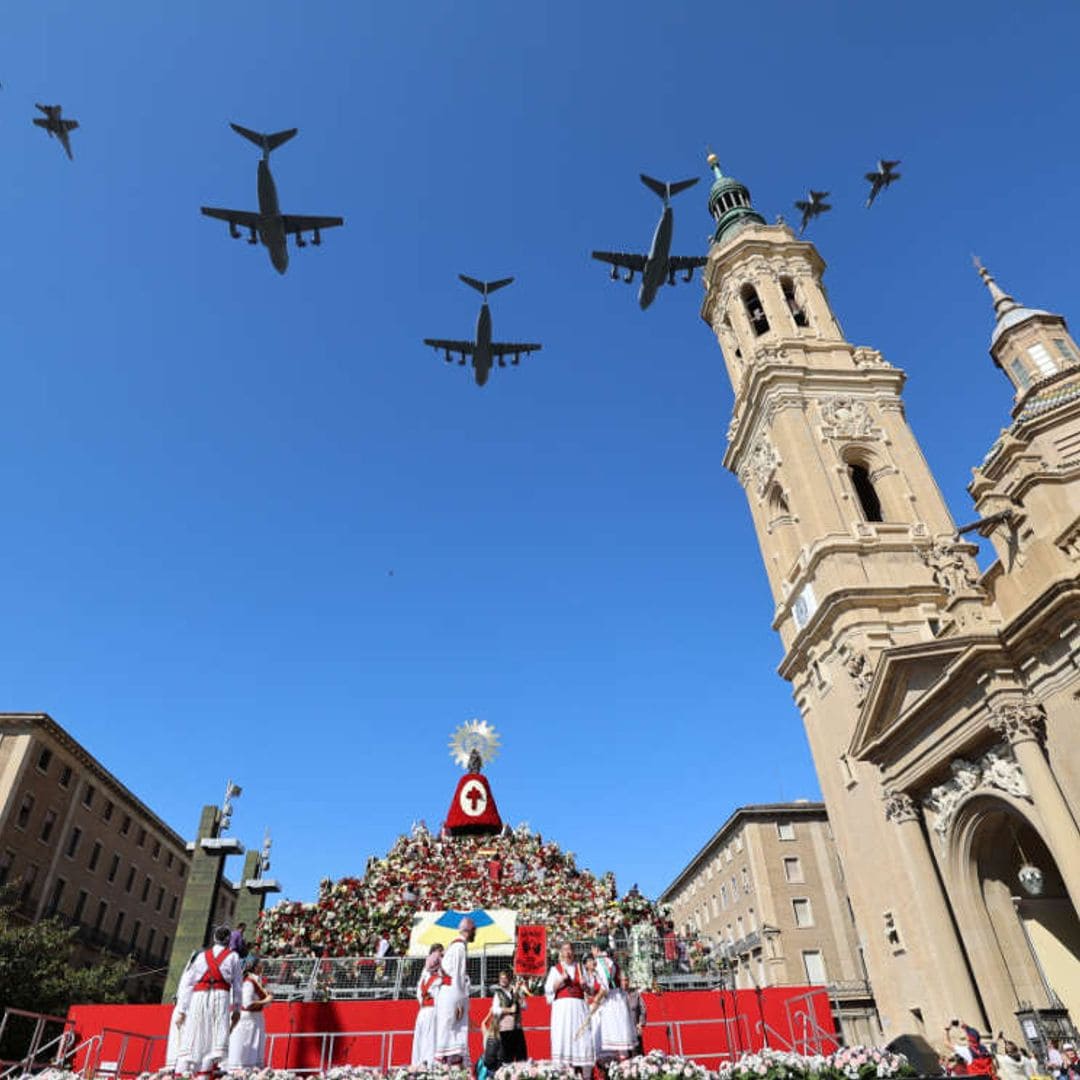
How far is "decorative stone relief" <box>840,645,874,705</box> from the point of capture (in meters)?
25.6

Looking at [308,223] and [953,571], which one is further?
[308,223]

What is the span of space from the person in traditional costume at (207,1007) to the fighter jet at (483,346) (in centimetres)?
2420

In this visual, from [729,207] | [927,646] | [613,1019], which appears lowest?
[613,1019]

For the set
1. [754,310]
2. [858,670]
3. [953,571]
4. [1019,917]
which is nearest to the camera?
[1019,917]

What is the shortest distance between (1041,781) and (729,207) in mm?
39385

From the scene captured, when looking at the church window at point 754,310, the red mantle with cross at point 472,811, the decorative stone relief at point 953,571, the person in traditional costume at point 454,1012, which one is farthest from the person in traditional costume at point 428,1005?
the church window at point 754,310

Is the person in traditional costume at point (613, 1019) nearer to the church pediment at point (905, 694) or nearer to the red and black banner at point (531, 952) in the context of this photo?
the red and black banner at point (531, 952)

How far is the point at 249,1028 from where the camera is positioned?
11.4 m

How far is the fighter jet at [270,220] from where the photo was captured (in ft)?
87.7

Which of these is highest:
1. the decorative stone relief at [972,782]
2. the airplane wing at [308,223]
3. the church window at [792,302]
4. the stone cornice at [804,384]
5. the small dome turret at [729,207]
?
the small dome turret at [729,207]

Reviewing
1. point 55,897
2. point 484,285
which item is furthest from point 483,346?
point 55,897

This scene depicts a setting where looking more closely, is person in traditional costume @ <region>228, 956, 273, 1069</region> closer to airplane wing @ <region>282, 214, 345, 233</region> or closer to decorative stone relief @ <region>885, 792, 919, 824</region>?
decorative stone relief @ <region>885, 792, 919, 824</region>

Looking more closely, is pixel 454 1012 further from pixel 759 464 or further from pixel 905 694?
pixel 759 464

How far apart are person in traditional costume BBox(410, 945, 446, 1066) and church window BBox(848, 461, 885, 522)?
1074 inches
